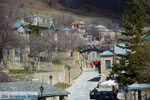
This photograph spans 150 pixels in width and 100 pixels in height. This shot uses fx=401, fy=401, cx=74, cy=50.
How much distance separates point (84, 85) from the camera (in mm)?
45938

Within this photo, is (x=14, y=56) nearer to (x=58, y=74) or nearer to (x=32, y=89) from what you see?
(x=58, y=74)

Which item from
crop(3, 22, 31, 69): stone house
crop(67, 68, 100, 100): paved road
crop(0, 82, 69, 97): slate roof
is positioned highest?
crop(3, 22, 31, 69): stone house

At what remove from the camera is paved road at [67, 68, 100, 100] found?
3781cm

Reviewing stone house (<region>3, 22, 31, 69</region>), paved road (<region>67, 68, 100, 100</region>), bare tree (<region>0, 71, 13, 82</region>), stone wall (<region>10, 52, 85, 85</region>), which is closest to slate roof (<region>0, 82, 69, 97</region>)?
stone wall (<region>10, 52, 85, 85</region>)

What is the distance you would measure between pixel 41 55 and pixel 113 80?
14.2 meters

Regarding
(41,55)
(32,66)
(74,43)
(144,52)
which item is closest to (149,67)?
(144,52)

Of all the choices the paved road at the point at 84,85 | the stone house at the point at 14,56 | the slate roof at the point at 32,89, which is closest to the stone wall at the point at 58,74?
the stone house at the point at 14,56

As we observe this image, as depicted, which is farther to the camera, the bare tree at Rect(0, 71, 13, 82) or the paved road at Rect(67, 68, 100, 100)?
the paved road at Rect(67, 68, 100, 100)

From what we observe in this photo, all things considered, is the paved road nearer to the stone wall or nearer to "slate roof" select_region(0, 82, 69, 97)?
the stone wall

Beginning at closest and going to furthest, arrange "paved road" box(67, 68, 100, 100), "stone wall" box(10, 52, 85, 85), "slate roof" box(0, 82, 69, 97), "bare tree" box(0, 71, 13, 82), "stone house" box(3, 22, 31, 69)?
"slate roof" box(0, 82, 69, 97)
"bare tree" box(0, 71, 13, 82)
"paved road" box(67, 68, 100, 100)
"stone wall" box(10, 52, 85, 85)
"stone house" box(3, 22, 31, 69)

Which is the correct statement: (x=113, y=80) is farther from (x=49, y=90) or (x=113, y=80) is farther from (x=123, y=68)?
(x=49, y=90)

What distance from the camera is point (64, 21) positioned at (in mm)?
149625

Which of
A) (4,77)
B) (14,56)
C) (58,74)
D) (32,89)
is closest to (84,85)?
(58,74)

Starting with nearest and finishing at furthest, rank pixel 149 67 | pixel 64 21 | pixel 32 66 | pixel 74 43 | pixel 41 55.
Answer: pixel 149 67 < pixel 32 66 < pixel 41 55 < pixel 74 43 < pixel 64 21
